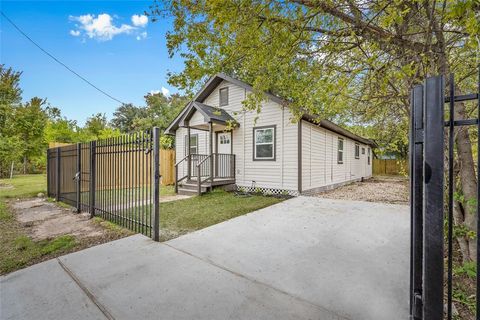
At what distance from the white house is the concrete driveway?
4842 mm

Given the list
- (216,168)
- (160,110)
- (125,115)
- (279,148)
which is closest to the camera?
(279,148)

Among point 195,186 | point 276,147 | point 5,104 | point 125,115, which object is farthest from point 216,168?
point 125,115

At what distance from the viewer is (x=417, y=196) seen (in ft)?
5.49

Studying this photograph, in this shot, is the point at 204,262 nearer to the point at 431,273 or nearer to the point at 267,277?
the point at 267,277

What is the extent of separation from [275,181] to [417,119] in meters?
7.68

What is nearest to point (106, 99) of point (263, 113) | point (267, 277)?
point (263, 113)

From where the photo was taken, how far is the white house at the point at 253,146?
8867 millimetres

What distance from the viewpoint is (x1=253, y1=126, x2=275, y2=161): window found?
9319mm

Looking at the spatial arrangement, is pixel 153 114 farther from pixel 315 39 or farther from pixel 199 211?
pixel 315 39

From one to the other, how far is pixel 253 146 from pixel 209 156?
1960 mm

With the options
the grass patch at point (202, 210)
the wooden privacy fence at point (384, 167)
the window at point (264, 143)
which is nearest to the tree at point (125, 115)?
the window at point (264, 143)

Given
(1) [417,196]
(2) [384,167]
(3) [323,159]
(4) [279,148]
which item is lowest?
(2) [384,167]

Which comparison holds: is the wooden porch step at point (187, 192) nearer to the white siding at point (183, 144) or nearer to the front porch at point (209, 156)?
the front porch at point (209, 156)

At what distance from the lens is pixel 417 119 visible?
1629mm
